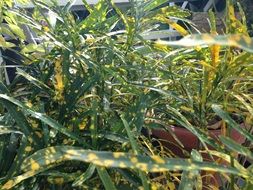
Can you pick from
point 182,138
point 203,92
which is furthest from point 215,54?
point 182,138

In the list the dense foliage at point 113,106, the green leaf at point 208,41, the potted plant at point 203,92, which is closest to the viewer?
the green leaf at point 208,41

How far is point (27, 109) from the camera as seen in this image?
42cm

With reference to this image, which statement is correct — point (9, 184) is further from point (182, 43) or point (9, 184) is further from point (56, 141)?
point (182, 43)

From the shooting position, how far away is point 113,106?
60 centimetres

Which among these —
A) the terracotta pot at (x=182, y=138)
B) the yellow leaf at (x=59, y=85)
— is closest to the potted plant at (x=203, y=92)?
the terracotta pot at (x=182, y=138)

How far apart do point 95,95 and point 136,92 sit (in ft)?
0.19

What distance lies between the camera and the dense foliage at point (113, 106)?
1.22ft

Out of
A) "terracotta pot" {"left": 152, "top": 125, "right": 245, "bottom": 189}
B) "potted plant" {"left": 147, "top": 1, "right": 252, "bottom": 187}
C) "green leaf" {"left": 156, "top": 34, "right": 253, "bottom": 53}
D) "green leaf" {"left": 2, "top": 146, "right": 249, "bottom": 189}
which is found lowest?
"terracotta pot" {"left": 152, "top": 125, "right": 245, "bottom": 189}

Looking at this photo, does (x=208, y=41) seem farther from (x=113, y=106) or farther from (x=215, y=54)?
(x=113, y=106)

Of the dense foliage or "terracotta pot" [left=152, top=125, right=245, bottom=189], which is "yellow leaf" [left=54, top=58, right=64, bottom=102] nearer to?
the dense foliage

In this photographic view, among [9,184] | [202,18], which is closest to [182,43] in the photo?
[9,184]

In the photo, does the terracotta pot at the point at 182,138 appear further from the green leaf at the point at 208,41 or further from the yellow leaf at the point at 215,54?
the green leaf at the point at 208,41

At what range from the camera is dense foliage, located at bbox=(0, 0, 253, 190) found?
37cm

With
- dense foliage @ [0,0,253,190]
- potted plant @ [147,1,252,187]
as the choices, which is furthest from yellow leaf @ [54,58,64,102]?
potted plant @ [147,1,252,187]
